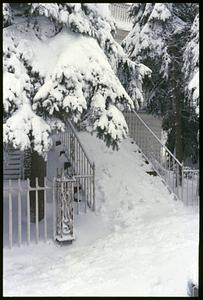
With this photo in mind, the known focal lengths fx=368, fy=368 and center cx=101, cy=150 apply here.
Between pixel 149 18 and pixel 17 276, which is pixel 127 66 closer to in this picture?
pixel 149 18

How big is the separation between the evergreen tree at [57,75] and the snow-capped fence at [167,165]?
345cm

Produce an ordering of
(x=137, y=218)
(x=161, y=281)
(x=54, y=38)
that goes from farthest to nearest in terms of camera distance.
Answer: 1. (x=137, y=218)
2. (x=54, y=38)
3. (x=161, y=281)

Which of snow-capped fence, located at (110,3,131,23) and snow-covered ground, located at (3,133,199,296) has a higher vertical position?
snow-capped fence, located at (110,3,131,23)

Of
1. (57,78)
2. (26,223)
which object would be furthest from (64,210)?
(57,78)

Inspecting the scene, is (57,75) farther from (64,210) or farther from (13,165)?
(13,165)

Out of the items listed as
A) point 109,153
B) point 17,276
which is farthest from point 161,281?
point 109,153

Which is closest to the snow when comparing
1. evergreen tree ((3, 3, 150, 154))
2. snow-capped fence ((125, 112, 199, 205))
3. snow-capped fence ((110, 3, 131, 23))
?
evergreen tree ((3, 3, 150, 154))

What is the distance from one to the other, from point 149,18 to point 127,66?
318cm

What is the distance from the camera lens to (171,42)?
10664 millimetres

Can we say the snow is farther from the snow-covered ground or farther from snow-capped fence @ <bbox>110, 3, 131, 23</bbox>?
snow-capped fence @ <bbox>110, 3, 131, 23</bbox>

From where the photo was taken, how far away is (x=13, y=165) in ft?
36.0

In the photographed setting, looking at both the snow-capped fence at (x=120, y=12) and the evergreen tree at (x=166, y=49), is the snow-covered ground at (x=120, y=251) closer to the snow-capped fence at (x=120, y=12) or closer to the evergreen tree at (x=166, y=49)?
the evergreen tree at (x=166, y=49)

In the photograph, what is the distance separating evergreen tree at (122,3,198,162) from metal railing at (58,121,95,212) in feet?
9.57

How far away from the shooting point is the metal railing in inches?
334
